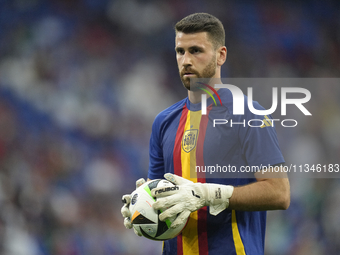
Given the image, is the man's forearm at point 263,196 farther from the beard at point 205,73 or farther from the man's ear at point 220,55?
the man's ear at point 220,55

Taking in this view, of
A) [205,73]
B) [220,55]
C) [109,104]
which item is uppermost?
[109,104]

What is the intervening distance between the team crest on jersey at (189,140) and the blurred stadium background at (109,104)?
2.97 m

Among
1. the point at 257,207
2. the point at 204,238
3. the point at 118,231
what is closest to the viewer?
the point at 257,207

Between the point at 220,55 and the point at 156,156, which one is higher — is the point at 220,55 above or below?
above

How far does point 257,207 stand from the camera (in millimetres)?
1794

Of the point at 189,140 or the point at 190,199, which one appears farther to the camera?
the point at 189,140

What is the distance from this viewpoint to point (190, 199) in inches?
69.6

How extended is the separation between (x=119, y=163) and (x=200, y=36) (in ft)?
10.4

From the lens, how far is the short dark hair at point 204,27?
87.5 inches

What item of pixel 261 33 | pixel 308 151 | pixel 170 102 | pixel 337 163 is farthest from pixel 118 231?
pixel 261 33

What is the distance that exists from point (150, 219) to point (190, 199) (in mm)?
255

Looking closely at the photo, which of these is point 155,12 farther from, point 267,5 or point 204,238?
point 204,238

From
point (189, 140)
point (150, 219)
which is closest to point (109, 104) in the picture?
point (189, 140)

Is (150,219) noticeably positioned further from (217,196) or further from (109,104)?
(109,104)
